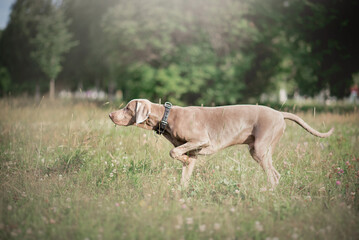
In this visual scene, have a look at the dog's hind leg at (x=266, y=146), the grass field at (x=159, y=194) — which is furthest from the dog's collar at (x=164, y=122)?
the dog's hind leg at (x=266, y=146)

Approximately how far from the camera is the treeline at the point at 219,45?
15.8 m

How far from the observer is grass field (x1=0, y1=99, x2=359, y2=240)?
2.90m

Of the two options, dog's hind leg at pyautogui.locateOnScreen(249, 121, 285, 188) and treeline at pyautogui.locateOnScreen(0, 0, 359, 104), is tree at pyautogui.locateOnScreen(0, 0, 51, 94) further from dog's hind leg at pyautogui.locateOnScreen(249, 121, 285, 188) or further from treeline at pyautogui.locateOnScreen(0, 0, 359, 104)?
dog's hind leg at pyautogui.locateOnScreen(249, 121, 285, 188)

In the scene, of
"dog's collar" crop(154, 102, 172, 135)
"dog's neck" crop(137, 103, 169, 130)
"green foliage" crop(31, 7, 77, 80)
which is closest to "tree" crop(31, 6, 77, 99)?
"green foliage" crop(31, 7, 77, 80)

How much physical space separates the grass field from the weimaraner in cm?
32

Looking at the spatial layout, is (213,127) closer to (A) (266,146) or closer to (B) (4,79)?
(A) (266,146)

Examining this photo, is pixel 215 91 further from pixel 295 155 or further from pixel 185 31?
pixel 295 155

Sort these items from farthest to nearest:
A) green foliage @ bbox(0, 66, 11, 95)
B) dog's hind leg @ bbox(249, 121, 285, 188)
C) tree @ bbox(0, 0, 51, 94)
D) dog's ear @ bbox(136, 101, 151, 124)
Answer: green foliage @ bbox(0, 66, 11, 95) → tree @ bbox(0, 0, 51, 94) → dog's ear @ bbox(136, 101, 151, 124) → dog's hind leg @ bbox(249, 121, 285, 188)

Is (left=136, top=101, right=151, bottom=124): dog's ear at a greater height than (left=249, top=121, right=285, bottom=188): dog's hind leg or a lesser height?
greater

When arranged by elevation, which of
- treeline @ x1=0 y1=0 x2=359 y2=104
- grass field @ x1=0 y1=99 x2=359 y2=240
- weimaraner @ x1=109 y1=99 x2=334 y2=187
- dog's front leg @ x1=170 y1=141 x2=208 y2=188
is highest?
treeline @ x1=0 y1=0 x2=359 y2=104

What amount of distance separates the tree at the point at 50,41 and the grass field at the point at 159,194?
15735mm

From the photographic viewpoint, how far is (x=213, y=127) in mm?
4672

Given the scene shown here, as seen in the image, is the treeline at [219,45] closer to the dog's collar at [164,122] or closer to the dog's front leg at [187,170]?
the dog's collar at [164,122]

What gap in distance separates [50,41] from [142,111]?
1823 centimetres
